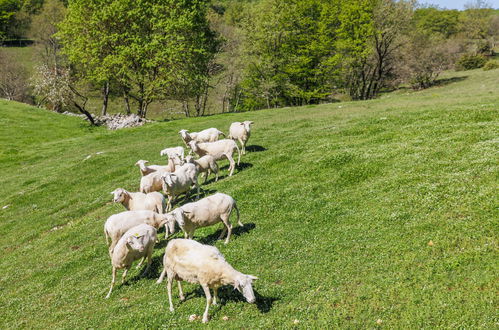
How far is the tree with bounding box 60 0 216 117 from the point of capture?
45156 mm

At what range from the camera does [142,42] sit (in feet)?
150

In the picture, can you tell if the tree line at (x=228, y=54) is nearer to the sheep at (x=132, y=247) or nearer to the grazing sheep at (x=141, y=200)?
the grazing sheep at (x=141, y=200)

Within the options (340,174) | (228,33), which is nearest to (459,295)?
(340,174)

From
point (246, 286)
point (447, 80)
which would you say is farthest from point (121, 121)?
point (447, 80)

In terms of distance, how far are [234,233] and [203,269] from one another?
422 centimetres

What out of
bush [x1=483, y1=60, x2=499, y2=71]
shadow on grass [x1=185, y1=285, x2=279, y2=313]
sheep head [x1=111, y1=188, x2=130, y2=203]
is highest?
bush [x1=483, y1=60, x2=499, y2=71]

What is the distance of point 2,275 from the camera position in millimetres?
14352

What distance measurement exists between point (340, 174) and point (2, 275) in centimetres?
1459

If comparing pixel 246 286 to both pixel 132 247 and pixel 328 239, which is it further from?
pixel 132 247

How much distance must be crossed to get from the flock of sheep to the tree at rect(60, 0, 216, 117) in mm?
29644

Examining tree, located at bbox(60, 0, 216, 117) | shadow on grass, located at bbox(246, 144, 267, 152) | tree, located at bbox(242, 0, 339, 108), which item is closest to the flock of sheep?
shadow on grass, located at bbox(246, 144, 267, 152)

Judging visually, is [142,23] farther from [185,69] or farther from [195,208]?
[195,208]

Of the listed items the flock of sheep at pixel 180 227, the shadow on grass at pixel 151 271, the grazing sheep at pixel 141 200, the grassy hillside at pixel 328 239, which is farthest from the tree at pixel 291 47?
the shadow on grass at pixel 151 271

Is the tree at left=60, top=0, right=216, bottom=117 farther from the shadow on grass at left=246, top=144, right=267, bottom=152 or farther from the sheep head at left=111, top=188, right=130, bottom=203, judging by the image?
the sheep head at left=111, top=188, right=130, bottom=203
